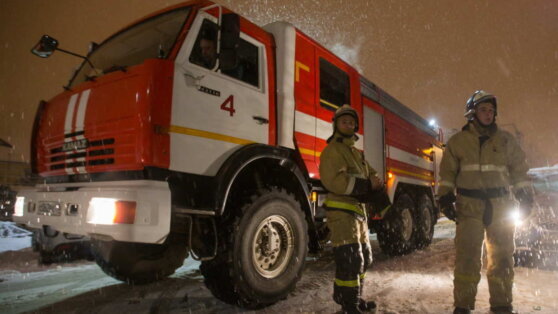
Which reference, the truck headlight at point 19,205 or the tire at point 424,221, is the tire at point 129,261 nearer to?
the truck headlight at point 19,205

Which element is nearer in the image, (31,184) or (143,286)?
(31,184)

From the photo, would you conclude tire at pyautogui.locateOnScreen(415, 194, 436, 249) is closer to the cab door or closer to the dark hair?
the cab door

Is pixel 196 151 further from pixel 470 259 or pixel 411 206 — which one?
pixel 411 206

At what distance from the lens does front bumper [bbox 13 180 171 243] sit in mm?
2377

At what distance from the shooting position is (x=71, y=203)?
2.66 metres

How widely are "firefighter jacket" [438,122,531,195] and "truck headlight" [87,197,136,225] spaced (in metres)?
2.64

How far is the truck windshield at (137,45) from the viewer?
3.07 m

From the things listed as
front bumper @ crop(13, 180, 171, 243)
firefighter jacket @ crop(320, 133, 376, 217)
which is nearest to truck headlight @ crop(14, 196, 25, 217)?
front bumper @ crop(13, 180, 171, 243)

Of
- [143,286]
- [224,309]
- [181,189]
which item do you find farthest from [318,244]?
[143,286]

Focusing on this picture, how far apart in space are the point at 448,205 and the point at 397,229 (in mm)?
2868

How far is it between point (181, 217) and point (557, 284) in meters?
4.29

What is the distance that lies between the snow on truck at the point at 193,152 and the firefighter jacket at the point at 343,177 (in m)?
0.57

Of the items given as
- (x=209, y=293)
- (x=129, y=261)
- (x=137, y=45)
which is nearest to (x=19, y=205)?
(x=129, y=261)

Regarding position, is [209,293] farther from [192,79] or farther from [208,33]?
[208,33]
